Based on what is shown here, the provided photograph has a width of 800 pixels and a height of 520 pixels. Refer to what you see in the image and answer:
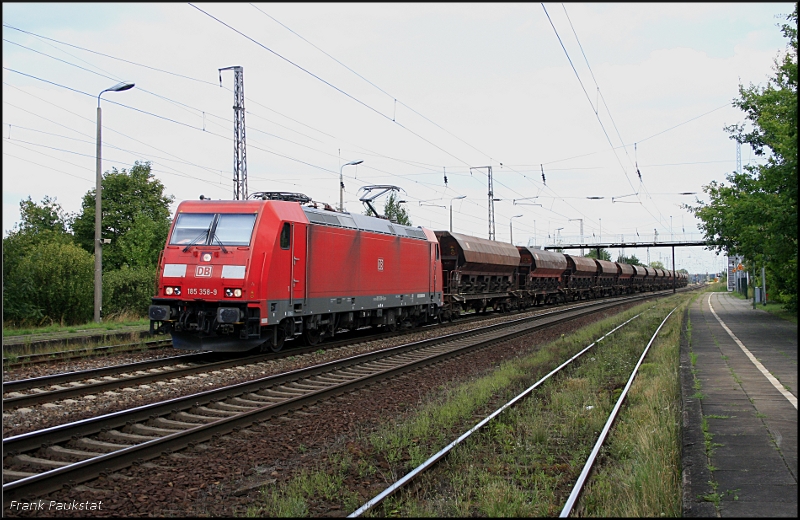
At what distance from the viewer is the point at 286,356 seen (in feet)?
47.1

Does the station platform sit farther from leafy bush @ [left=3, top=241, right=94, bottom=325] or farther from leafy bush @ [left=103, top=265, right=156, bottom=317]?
leafy bush @ [left=103, top=265, right=156, bottom=317]

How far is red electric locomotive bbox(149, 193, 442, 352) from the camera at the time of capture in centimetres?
1301

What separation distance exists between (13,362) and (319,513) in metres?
9.63

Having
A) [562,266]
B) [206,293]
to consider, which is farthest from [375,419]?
[562,266]

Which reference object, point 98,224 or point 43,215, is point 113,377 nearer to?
point 98,224

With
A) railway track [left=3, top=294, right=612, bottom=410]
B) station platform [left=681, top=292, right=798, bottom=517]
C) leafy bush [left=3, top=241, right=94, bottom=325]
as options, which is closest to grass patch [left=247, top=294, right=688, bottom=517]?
station platform [left=681, top=292, right=798, bottom=517]

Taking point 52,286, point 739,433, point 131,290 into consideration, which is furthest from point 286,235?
point 131,290

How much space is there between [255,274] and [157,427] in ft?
17.6

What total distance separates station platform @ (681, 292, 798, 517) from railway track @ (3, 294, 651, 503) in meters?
5.09

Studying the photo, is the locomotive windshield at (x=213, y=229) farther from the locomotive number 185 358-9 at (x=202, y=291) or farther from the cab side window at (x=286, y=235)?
the locomotive number 185 358-9 at (x=202, y=291)

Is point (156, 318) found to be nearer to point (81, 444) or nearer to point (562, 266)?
point (81, 444)

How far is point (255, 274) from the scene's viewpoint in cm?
1302

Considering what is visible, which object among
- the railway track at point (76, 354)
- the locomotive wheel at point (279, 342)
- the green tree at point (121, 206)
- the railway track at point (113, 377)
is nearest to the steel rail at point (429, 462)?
the railway track at point (113, 377)

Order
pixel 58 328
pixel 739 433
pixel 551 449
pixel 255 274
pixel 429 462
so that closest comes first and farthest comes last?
pixel 429 462, pixel 739 433, pixel 551 449, pixel 255 274, pixel 58 328
